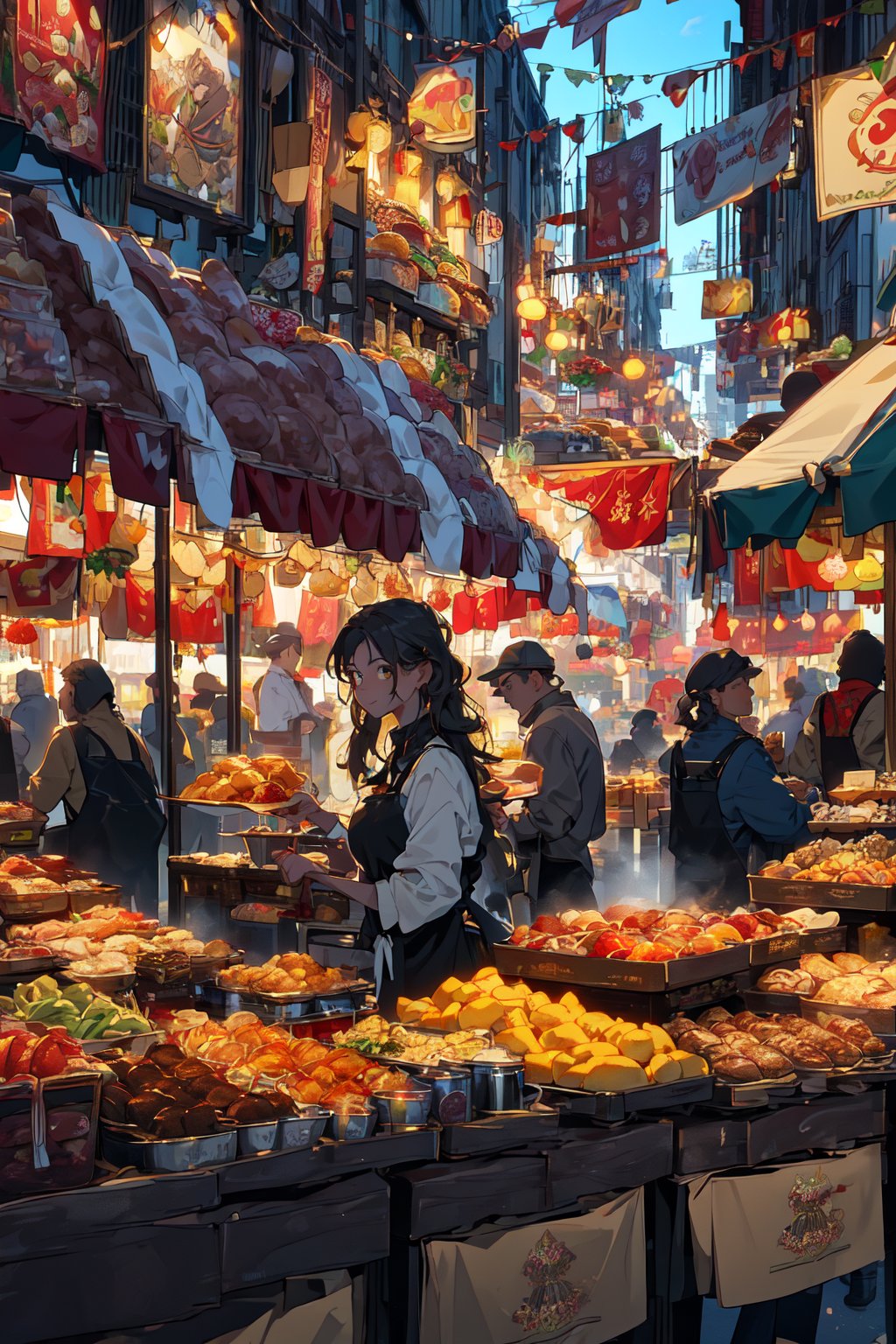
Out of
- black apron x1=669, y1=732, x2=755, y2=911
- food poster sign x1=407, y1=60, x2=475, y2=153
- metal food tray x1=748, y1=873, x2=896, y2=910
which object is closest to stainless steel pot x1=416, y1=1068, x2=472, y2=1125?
metal food tray x1=748, y1=873, x2=896, y2=910

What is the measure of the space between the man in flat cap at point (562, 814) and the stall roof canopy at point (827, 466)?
57.2 inches

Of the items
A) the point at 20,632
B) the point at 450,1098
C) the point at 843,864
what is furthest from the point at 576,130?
the point at 450,1098

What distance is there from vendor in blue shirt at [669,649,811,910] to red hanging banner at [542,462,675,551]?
5695 mm

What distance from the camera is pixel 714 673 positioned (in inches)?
283

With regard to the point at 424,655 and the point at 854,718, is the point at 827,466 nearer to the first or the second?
the point at 424,655

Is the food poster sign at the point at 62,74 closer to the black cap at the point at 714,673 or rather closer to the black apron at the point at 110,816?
the black apron at the point at 110,816

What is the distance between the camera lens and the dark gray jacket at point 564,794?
7938mm

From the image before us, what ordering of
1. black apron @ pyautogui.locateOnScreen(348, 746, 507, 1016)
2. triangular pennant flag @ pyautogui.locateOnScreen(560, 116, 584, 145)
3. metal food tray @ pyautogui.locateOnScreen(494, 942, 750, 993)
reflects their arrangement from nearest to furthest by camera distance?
metal food tray @ pyautogui.locateOnScreen(494, 942, 750, 993), black apron @ pyautogui.locateOnScreen(348, 746, 507, 1016), triangular pennant flag @ pyautogui.locateOnScreen(560, 116, 584, 145)

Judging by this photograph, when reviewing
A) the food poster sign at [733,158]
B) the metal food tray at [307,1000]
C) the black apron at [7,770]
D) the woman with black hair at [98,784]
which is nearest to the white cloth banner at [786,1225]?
the metal food tray at [307,1000]

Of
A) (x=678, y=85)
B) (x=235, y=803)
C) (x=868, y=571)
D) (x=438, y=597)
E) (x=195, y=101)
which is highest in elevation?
(x=678, y=85)

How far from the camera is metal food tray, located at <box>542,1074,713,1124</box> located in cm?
376

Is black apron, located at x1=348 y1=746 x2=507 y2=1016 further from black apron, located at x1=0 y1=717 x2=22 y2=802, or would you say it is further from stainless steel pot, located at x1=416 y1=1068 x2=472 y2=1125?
black apron, located at x1=0 y1=717 x2=22 y2=802

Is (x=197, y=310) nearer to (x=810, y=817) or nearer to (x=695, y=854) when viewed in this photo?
(x=695, y=854)

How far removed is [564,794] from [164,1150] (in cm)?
499
